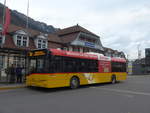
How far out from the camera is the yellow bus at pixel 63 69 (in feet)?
34.0

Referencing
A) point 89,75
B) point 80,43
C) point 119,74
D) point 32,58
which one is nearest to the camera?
point 32,58

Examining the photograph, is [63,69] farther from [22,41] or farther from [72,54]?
[22,41]

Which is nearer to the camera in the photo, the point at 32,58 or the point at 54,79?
the point at 54,79

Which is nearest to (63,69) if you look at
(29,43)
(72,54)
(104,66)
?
(72,54)

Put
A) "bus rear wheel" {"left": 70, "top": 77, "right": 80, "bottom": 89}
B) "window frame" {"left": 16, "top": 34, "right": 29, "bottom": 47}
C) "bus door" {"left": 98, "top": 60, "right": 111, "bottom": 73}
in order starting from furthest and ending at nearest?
1. "window frame" {"left": 16, "top": 34, "right": 29, "bottom": 47}
2. "bus door" {"left": 98, "top": 60, "right": 111, "bottom": 73}
3. "bus rear wheel" {"left": 70, "top": 77, "right": 80, "bottom": 89}

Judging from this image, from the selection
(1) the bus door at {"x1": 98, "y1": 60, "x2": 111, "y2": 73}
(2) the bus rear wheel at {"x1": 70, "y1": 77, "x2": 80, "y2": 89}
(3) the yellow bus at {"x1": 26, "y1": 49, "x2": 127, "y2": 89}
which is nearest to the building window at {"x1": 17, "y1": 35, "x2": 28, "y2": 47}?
(3) the yellow bus at {"x1": 26, "y1": 49, "x2": 127, "y2": 89}

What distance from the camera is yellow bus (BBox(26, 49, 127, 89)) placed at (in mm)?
10352

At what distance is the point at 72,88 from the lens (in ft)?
39.1

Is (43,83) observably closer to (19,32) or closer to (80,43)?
(19,32)

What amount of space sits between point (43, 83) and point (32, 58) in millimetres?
2339

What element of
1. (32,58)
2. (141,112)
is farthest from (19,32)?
(141,112)

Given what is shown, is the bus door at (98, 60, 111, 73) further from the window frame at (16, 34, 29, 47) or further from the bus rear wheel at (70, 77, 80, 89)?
the window frame at (16, 34, 29, 47)

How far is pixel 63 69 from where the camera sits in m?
11.1

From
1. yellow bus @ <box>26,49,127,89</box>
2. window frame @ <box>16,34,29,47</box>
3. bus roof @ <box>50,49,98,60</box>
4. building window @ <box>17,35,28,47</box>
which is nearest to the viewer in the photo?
yellow bus @ <box>26,49,127,89</box>
